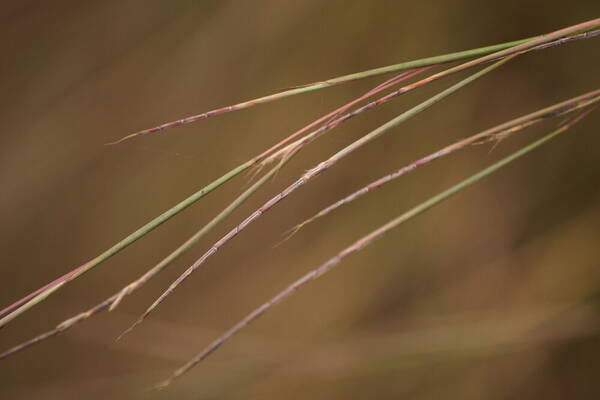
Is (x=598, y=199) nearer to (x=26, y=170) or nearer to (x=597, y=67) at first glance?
(x=597, y=67)

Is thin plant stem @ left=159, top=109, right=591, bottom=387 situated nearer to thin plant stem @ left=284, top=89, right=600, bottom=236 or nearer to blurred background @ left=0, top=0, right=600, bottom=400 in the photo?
thin plant stem @ left=284, top=89, right=600, bottom=236

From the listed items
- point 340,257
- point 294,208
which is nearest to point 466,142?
point 340,257

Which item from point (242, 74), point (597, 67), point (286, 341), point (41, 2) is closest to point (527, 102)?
point (597, 67)

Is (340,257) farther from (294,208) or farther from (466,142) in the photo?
(294,208)

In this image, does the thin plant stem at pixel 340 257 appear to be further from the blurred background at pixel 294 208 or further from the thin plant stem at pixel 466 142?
the blurred background at pixel 294 208

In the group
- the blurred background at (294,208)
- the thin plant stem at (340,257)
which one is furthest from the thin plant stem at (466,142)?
the blurred background at (294,208)

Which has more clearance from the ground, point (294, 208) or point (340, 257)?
point (294, 208)

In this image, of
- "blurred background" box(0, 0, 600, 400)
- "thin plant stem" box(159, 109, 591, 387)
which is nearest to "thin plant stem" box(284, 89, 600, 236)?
"thin plant stem" box(159, 109, 591, 387)

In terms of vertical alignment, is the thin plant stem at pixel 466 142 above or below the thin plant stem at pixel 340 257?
above
